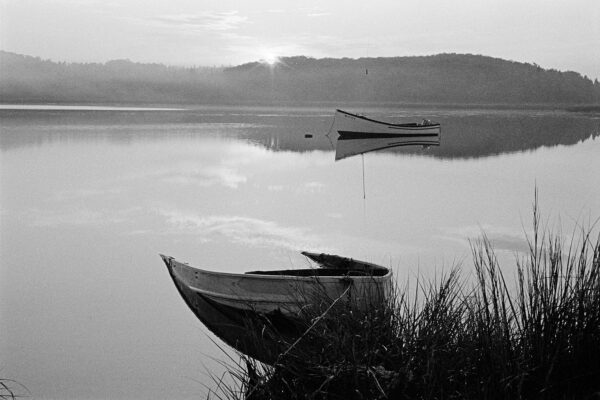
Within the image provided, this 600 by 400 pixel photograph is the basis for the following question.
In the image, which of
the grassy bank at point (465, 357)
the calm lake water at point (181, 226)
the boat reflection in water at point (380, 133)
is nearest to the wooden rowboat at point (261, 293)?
the calm lake water at point (181, 226)

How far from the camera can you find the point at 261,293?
603 cm

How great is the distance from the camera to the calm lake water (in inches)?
244

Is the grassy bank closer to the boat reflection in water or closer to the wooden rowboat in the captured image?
the wooden rowboat

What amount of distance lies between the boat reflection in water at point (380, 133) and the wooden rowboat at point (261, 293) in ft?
90.9

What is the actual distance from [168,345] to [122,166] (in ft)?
53.7

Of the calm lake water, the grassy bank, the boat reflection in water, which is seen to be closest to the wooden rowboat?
the calm lake water

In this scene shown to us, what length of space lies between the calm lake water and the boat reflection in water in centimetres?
673

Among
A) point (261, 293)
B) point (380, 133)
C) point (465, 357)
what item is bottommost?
point (380, 133)

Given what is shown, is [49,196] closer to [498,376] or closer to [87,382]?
[87,382]

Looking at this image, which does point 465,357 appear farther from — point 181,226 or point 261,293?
point 181,226

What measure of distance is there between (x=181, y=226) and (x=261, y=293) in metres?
6.63

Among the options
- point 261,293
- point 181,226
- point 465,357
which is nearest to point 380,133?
point 181,226

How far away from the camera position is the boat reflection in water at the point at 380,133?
36188 millimetres

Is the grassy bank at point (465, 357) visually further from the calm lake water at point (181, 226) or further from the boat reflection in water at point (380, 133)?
the boat reflection in water at point (380, 133)
